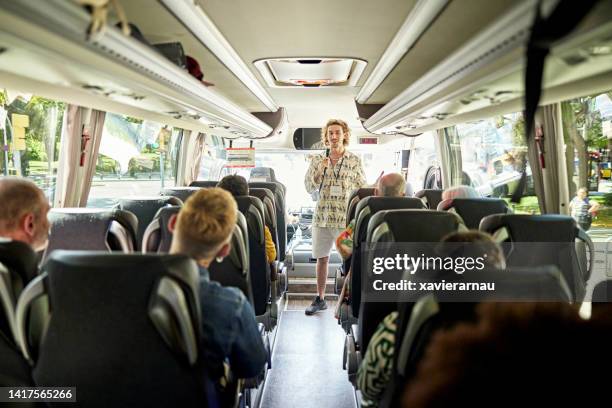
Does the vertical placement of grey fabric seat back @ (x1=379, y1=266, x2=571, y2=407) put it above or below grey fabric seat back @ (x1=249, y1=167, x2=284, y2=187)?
below

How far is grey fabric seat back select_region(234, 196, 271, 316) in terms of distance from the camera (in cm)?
369

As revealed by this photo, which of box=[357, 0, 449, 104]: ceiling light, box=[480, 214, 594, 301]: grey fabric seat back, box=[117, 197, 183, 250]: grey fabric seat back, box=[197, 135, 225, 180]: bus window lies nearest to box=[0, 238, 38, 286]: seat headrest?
box=[117, 197, 183, 250]: grey fabric seat back

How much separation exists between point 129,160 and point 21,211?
3910 millimetres

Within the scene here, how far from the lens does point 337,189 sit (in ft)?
17.4

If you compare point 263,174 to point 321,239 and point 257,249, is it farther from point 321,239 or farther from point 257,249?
point 257,249

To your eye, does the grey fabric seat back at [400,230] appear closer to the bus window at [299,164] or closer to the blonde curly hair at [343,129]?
the blonde curly hair at [343,129]

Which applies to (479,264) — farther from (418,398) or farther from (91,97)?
(91,97)

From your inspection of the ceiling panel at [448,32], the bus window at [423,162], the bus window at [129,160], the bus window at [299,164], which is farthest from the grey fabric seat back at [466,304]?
the bus window at [299,164]

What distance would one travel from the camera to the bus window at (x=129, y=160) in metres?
5.23

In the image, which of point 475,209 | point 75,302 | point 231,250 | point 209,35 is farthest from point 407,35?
point 75,302

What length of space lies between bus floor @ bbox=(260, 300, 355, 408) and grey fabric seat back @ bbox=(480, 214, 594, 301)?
181 cm

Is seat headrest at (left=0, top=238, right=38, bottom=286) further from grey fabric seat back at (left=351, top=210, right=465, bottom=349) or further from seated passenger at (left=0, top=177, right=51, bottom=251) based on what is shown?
grey fabric seat back at (left=351, top=210, right=465, bottom=349)

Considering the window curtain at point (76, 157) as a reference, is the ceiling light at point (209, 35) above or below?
above

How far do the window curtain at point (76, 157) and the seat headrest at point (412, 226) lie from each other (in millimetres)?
3241
